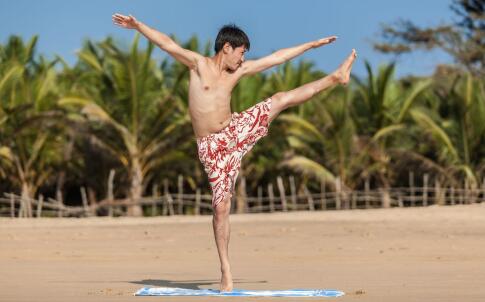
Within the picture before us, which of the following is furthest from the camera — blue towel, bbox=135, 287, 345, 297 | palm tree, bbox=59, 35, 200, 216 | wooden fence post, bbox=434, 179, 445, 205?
wooden fence post, bbox=434, 179, 445, 205

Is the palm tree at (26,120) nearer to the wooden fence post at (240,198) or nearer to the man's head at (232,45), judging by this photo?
the wooden fence post at (240,198)

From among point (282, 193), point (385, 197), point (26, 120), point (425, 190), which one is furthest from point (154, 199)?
point (425, 190)

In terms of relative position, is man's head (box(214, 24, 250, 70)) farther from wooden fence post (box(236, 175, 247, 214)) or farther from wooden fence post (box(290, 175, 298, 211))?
wooden fence post (box(236, 175, 247, 214))

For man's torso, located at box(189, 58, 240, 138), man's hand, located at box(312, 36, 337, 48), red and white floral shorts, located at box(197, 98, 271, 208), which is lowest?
red and white floral shorts, located at box(197, 98, 271, 208)

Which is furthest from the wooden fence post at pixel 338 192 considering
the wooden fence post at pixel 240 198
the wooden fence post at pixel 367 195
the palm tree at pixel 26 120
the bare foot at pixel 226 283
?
the bare foot at pixel 226 283

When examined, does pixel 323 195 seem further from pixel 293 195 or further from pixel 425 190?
pixel 425 190

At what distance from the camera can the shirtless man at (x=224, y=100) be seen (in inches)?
274

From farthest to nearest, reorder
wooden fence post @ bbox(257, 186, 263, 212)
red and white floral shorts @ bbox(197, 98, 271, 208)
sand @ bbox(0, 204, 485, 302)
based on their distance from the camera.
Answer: wooden fence post @ bbox(257, 186, 263, 212), sand @ bbox(0, 204, 485, 302), red and white floral shorts @ bbox(197, 98, 271, 208)

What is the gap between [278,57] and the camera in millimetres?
7039

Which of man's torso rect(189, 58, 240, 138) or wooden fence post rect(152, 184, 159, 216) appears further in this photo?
wooden fence post rect(152, 184, 159, 216)

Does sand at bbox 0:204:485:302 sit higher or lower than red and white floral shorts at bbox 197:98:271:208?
lower

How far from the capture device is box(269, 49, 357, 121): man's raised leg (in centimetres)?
692

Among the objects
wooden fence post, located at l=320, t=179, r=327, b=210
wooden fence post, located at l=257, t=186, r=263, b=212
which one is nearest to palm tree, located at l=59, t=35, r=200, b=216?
wooden fence post, located at l=257, t=186, r=263, b=212

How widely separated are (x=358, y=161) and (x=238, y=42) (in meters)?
24.1
